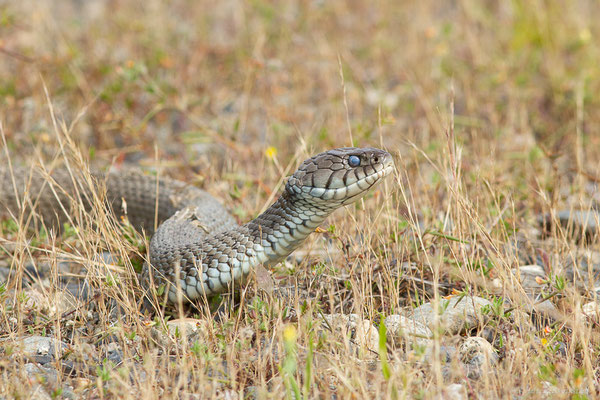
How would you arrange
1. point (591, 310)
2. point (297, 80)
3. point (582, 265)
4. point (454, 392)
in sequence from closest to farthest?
point (454, 392), point (591, 310), point (582, 265), point (297, 80)

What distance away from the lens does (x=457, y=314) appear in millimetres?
3803

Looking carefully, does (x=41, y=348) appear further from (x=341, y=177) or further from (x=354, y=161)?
(x=354, y=161)

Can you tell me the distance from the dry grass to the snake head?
225 millimetres

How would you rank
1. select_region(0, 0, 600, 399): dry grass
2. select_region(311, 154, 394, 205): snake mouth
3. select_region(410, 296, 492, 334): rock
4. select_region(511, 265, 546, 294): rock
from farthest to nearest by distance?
select_region(511, 265, 546, 294): rock
select_region(311, 154, 394, 205): snake mouth
select_region(410, 296, 492, 334): rock
select_region(0, 0, 600, 399): dry grass

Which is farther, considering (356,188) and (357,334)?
(356,188)

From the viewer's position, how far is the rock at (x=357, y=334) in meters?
3.45

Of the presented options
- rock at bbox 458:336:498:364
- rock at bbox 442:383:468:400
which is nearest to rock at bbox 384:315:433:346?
rock at bbox 458:336:498:364

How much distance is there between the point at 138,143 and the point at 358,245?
125 inches

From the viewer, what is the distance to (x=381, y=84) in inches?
321

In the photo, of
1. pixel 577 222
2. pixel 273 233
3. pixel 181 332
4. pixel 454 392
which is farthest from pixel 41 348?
pixel 577 222

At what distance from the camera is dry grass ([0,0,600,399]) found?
338cm

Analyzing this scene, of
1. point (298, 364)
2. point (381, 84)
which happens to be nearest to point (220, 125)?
point (381, 84)

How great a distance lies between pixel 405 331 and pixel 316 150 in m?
2.58

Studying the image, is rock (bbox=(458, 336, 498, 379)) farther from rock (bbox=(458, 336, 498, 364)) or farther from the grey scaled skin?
the grey scaled skin
